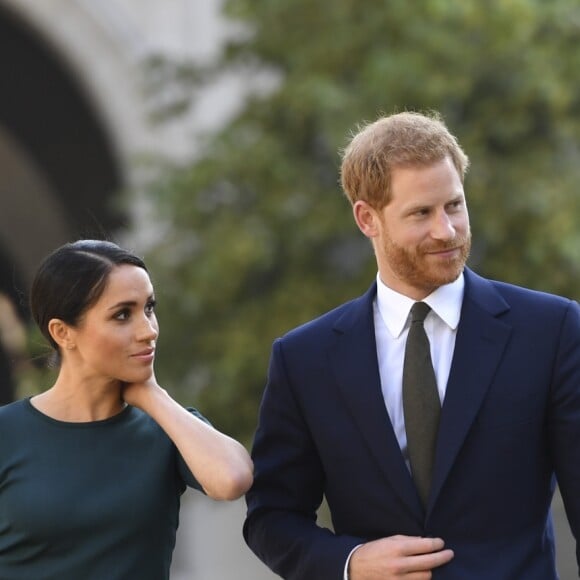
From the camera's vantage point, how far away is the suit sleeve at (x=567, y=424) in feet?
14.4

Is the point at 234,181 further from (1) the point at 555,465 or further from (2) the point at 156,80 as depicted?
(1) the point at 555,465

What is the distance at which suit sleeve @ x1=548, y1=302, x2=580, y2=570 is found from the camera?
173 inches

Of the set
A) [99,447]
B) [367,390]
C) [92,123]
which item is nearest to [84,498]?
[99,447]

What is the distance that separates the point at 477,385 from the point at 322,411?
441 millimetres

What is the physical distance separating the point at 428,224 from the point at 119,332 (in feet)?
2.76

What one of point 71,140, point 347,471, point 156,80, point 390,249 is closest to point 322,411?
point 347,471

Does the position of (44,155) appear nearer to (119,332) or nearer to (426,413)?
(119,332)

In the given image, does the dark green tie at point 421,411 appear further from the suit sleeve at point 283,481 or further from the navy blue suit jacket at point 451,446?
the suit sleeve at point 283,481

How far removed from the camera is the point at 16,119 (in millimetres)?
19500

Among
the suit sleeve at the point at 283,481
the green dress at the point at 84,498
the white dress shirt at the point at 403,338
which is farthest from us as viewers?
the suit sleeve at the point at 283,481

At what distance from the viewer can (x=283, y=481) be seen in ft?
15.3

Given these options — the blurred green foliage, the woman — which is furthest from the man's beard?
the blurred green foliage

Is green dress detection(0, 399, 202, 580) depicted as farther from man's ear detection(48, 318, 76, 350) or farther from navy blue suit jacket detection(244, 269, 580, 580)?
navy blue suit jacket detection(244, 269, 580, 580)

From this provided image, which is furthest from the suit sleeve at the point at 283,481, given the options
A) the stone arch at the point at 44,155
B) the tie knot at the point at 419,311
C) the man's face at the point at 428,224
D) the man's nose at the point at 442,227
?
the stone arch at the point at 44,155
